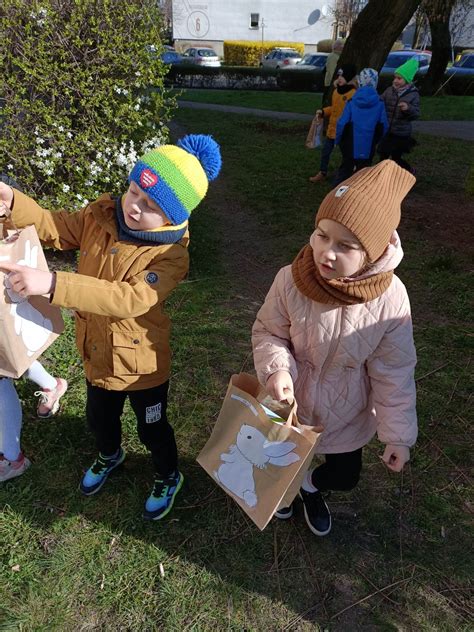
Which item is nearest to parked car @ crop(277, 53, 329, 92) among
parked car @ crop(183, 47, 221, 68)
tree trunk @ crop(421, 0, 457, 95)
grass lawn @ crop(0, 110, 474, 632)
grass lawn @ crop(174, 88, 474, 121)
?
grass lawn @ crop(174, 88, 474, 121)

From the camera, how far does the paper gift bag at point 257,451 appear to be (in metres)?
1.60

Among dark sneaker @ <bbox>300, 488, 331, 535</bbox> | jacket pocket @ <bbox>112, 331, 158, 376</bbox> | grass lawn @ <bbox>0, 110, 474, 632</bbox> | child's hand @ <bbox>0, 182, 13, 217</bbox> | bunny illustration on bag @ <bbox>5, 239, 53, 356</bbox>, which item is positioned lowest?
grass lawn @ <bbox>0, 110, 474, 632</bbox>

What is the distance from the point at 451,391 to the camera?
3.29 meters

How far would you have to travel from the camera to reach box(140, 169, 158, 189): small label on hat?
1.77 metres

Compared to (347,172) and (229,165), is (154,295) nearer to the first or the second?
(347,172)

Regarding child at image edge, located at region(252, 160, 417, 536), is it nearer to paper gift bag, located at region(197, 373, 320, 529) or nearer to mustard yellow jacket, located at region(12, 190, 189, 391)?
paper gift bag, located at region(197, 373, 320, 529)

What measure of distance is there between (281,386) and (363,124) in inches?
222

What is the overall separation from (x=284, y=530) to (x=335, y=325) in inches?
45.3

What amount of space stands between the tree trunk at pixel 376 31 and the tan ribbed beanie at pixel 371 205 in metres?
9.42

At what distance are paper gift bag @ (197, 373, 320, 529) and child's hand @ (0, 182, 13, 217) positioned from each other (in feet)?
3.46

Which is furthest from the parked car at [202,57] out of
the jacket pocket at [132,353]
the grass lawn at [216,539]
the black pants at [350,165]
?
the jacket pocket at [132,353]

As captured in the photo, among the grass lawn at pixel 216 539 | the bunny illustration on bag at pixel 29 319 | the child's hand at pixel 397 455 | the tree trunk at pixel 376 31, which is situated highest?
the tree trunk at pixel 376 31

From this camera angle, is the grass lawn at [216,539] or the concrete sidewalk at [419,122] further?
the concrete sidewalk at [419,122]

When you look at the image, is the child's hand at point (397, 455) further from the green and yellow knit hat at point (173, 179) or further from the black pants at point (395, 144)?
the black pants at point (395, 144)
